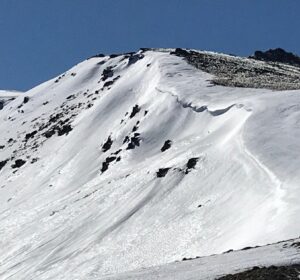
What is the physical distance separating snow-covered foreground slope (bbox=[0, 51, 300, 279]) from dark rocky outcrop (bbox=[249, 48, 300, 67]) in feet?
174

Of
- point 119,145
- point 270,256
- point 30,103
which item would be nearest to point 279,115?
point 119,145

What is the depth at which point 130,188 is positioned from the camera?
128ft

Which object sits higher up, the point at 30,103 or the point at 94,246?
the point at 30,103

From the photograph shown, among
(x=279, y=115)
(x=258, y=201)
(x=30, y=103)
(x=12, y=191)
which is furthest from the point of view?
(x=30, y=103)

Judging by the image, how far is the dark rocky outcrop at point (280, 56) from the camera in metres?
121

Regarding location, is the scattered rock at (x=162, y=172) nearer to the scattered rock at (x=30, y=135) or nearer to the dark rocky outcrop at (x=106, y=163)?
the dark rocky outcrop at (x=106, y=163)

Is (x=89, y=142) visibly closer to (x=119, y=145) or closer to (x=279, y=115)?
(x=119, y=145)

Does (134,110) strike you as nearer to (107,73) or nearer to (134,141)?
(134,141)

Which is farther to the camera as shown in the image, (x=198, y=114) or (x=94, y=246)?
(x=198, y=114)

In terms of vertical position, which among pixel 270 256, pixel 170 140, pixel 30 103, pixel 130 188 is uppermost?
pixel 30 103

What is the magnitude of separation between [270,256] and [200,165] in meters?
18.9

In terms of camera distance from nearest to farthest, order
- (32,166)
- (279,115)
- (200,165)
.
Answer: (200,165), (279,115), (32,166)

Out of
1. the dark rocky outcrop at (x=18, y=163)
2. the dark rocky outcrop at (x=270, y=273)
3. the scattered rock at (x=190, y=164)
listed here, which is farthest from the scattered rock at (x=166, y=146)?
the dark rocky outcrop at (x=270, y=273)

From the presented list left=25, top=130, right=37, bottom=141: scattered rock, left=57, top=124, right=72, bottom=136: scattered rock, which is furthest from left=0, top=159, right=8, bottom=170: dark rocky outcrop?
left=57, top=124, right=72, bottom=136: scattered rock
